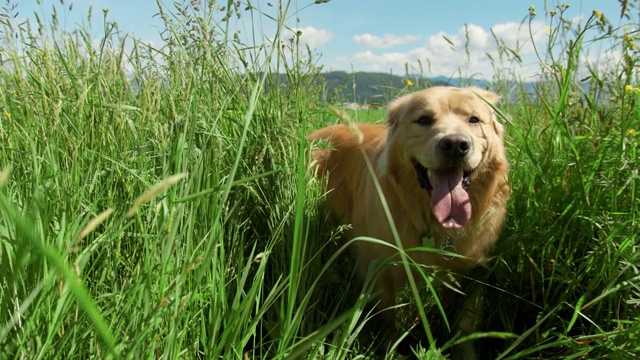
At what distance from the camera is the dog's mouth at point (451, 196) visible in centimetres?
Result: 252

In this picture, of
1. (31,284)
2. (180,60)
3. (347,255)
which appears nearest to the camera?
(31,284)

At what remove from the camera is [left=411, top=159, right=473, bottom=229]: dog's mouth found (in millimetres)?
2521

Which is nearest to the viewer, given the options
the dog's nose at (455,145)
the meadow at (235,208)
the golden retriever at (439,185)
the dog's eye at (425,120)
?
the meadow at (235,208)

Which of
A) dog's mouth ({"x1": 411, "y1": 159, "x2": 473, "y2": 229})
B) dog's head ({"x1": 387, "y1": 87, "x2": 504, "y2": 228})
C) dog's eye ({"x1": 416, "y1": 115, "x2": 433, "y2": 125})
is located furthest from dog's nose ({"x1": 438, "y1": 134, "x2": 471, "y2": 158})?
dog's eye ({"x1": 416, "y1": 115, "x2": 433, "y2": 125})

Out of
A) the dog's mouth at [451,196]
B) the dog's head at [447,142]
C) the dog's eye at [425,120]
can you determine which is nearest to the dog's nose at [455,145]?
the dog's head at [447,142]

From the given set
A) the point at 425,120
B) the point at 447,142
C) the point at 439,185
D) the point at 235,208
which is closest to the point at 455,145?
the point at 447,142

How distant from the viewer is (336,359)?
175cm

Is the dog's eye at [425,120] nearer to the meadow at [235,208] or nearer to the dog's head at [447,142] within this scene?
the dog's head at [447,142]

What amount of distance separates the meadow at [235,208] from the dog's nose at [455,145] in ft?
0.81

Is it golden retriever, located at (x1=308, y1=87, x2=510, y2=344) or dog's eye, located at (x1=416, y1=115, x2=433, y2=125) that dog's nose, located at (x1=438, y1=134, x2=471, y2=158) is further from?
dog's eye, located at (x1=416, y1=115, x2=433, y2=125)

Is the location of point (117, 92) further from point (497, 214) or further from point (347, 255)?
point (497, 214)

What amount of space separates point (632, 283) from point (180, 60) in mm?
1995

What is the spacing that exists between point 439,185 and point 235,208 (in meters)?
1.05

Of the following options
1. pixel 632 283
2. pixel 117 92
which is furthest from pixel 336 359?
pixel 117 92
